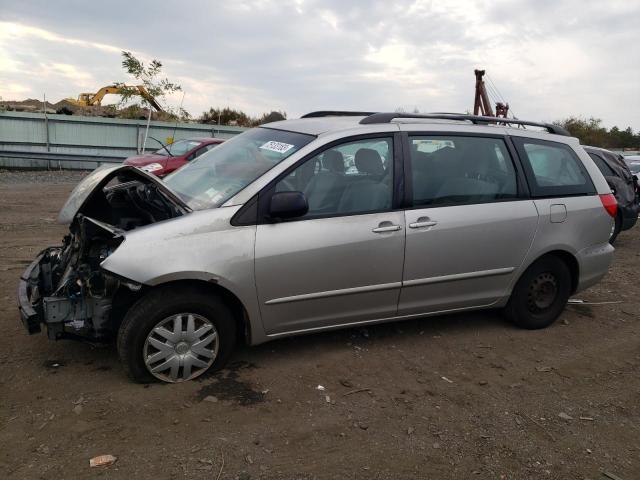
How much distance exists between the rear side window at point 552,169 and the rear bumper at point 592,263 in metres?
0.53

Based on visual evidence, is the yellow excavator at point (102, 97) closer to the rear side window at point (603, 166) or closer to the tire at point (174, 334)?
the rear side window at point (603, 166)

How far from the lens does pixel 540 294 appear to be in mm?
4863

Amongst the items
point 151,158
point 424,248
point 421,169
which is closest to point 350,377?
point 424,248

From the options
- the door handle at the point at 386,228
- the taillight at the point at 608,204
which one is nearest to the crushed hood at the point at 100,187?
the door handle at the point at 386,228

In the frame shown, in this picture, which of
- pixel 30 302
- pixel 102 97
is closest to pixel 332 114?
pixel 30 302

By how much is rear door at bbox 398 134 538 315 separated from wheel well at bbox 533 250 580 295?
0.45 meters

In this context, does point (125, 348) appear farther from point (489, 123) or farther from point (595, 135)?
point (595, 135)

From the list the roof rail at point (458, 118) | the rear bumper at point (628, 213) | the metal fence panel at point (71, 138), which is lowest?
Answer: the rear bumper at point (628, 213)

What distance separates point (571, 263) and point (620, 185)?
5.18m

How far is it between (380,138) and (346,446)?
2.20 m

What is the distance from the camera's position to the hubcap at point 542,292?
4.80 meters

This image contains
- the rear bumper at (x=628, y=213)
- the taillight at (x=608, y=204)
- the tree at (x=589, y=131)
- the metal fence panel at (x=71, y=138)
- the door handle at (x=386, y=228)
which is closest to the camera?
the door handle at (x=386, y=228)

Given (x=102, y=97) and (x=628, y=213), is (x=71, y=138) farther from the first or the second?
(x=628, y=213)

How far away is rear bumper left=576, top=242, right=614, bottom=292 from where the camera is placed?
4.89m
